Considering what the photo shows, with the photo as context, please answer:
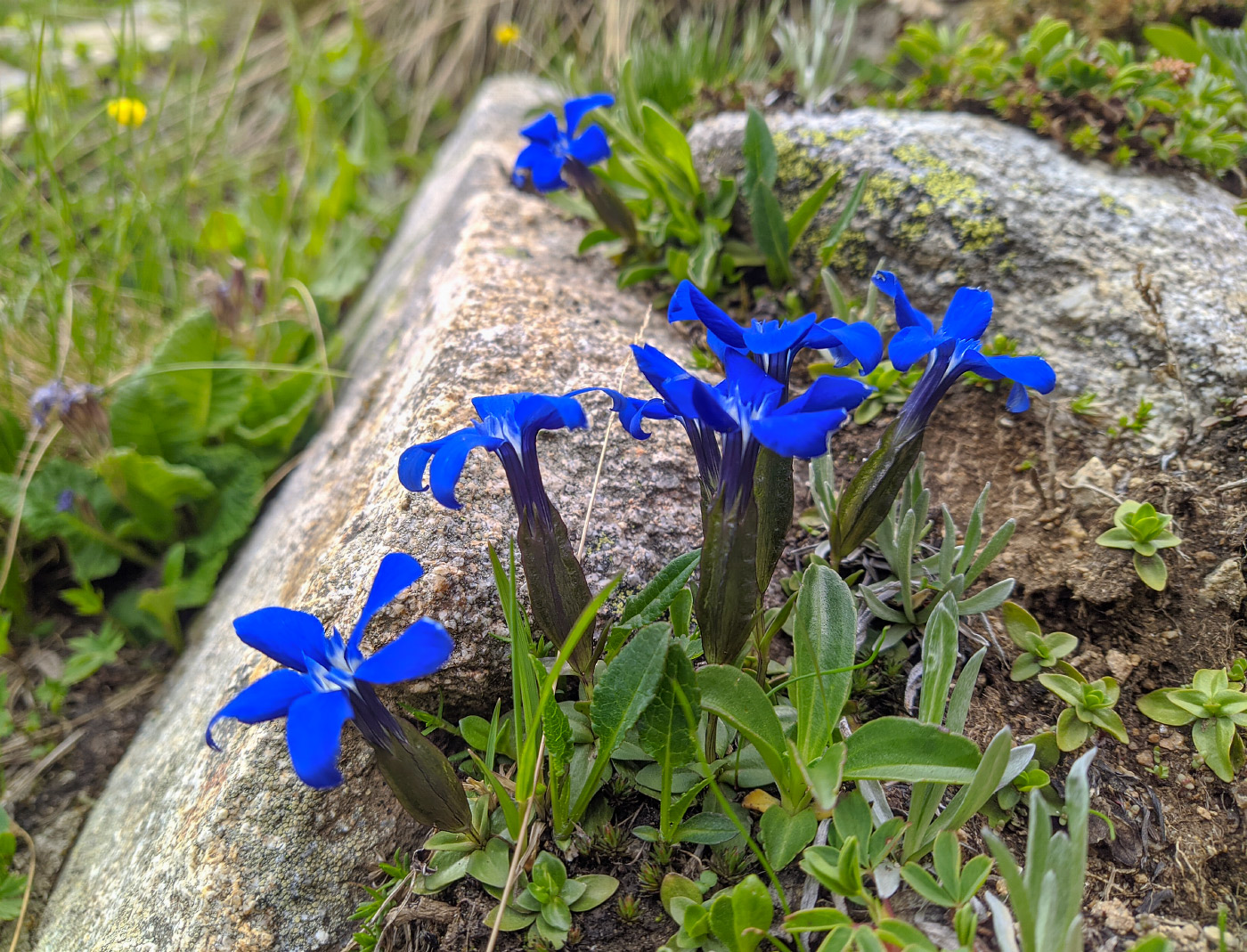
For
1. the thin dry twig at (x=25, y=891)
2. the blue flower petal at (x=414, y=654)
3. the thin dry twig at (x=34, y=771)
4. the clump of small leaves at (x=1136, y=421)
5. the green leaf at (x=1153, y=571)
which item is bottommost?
the thin dry twig at (x=34, y=771)

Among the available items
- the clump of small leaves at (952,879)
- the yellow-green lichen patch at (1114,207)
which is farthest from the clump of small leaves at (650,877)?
the yellow-green lichen patch at (1114,207)

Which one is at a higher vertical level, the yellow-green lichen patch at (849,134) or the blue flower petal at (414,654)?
the yellow-green lichen patch at (849,134)

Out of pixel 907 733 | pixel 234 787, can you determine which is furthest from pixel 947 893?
pixel 234 787

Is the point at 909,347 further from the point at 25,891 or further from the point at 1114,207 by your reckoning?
the point at 25,891

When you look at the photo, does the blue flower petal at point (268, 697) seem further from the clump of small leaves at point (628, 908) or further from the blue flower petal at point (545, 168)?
the blue flower petal at point (545, 168)

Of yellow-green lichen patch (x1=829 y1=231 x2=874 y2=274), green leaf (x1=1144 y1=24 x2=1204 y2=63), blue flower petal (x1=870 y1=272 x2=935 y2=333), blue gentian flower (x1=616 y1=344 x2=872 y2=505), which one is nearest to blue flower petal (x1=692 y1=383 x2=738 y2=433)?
blue gentian flower (x1=616 y1=344 x2=872 y2=505)

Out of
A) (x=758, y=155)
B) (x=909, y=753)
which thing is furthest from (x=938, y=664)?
(x=758, y=155)

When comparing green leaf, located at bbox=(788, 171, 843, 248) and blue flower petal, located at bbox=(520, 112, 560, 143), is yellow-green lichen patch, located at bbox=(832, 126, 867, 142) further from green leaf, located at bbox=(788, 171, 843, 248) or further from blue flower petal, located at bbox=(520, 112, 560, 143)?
blue flower petal, located at bbox=(520, 112, 560, 143)
